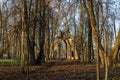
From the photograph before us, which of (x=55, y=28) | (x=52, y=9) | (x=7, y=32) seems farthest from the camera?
(x=55, y=28)

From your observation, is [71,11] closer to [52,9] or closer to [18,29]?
[18,29]

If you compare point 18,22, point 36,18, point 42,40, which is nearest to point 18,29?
point 18,22

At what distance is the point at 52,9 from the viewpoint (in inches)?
1678

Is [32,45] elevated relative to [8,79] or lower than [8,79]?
elevated

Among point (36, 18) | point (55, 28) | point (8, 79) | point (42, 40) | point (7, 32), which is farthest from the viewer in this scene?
point (55, 28)

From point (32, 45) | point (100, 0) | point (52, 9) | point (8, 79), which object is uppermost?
point (52, 9)

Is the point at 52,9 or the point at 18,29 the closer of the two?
the point at 18,29

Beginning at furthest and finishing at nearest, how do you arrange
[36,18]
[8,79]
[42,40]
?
1. [42,40]
2. [36,18]
3. [8,79]

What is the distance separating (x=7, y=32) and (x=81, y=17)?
1648 centimetres

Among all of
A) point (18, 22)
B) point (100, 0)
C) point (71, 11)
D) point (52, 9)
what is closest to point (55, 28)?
point (52, 9)

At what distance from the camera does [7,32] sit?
29188 millimetres

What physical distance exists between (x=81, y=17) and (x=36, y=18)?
1099 centimetres

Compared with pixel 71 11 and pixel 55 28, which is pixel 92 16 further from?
pixel 55 28

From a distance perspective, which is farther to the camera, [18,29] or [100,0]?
[18,29]
